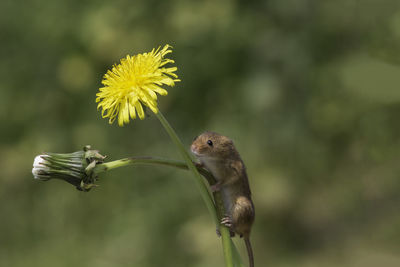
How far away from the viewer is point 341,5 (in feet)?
10.9

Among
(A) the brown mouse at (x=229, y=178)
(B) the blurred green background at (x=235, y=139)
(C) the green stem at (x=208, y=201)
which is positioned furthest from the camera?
(B) the blurred green background at (x=235, y=139)

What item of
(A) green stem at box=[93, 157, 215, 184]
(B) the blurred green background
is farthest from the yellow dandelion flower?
(B) the blurred green background

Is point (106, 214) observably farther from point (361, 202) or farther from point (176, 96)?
point (361, 202)

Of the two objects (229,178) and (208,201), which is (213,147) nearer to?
(229,178)

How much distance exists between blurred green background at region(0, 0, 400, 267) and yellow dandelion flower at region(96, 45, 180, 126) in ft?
7.01

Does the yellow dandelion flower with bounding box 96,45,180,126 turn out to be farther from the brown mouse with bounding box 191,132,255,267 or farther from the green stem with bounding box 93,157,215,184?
the brown mouse with bounding box 191,132,255,267

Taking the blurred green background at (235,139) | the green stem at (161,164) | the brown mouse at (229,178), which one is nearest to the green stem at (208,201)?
A: the green stem at (161,164)

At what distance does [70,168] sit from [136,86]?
0.19m

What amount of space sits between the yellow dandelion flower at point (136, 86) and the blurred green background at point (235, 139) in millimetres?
2137

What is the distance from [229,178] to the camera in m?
1.11

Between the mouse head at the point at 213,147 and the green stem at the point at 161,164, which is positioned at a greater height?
the mouse head at the point at 213,147

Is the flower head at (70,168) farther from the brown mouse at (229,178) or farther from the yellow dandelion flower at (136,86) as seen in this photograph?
the brown mouse at (229,178)

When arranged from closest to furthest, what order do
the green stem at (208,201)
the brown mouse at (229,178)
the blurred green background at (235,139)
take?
1. the green stem at (208,201)
2. the brown mouse at (229,178)
3. the blurred green background at (235,139)

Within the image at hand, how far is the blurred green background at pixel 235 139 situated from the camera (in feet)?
10.4
